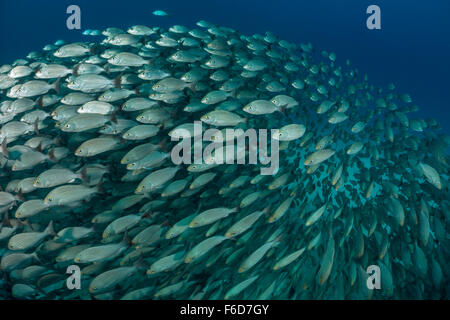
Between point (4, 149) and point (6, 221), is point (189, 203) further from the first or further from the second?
point (4, 149)

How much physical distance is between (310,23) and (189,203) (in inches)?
1447

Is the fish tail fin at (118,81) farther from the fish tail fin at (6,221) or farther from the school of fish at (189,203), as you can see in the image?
the fish tail fin at (6,221)

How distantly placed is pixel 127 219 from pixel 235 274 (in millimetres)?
1459

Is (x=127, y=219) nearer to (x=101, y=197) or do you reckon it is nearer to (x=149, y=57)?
(x=101, y=197)

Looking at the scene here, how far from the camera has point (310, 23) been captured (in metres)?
35.4

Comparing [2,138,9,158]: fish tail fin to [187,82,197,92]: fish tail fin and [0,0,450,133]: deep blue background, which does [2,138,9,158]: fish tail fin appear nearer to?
[187,82,197,92]: fish tail fin

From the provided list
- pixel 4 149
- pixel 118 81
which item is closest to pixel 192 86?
pixel 118 81

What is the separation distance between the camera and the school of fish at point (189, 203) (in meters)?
3.48

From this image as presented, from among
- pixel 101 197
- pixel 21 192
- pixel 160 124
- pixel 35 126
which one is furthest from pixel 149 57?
pixel 21 192

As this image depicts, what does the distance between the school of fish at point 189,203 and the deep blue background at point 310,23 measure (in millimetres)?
27000

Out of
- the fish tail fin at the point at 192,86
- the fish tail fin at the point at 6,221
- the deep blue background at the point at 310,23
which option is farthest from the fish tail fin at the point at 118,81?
the deep blue background at the point at 310,23

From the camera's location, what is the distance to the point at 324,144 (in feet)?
13.8

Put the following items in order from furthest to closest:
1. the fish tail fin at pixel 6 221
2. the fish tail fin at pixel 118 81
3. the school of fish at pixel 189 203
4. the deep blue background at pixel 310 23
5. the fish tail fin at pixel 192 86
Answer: the deep blue background at pixel 310 23, the fish tail fin at pixel 192 86, the fish tail fin at pixel 118 81, the fish tail fin at pixel 6 221, the school of fish at pixel 189 203

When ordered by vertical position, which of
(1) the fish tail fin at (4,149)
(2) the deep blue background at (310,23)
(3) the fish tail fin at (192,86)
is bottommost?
(1) the fish tail fin at (4,149)
